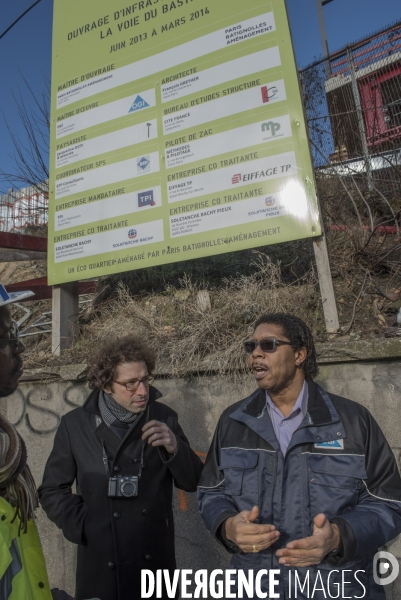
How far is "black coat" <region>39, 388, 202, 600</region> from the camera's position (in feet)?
7.77

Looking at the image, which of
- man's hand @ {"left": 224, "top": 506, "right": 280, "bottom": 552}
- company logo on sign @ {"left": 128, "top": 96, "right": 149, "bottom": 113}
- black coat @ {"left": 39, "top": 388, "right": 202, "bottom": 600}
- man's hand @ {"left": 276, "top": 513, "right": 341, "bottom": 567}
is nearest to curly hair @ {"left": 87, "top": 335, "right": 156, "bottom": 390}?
black coat @ {"left": 39, "top": 388, "right": 202, "bottom": 600}

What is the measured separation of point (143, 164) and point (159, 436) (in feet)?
9.05

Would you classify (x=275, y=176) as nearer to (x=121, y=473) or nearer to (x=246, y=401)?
(x=246, y=401)

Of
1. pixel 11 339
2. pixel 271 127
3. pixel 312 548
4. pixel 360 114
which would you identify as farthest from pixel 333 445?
pixel 360 114

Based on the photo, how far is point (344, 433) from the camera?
2074 millimetres

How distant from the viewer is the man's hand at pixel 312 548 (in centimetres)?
172

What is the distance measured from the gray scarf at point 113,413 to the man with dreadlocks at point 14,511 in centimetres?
67

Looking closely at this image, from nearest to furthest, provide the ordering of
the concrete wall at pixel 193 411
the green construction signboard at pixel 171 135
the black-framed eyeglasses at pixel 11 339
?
the black-framed eyeglasses at pixel 11 339 < the concrete wall at pixel 193 411 < the green construction signboard at pixel 171 135

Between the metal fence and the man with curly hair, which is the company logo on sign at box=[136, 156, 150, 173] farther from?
the man with curly hair

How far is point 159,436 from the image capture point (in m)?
2.39

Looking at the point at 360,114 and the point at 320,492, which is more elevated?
the point at 360,114

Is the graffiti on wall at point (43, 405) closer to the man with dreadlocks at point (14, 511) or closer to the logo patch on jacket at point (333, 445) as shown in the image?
the man with dreadlocks at point (14, 511)

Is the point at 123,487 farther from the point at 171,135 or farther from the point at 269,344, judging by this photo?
the point at 171,135

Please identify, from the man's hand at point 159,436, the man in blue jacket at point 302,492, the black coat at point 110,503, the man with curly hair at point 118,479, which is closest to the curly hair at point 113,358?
the man with curly hair at point 118,479
